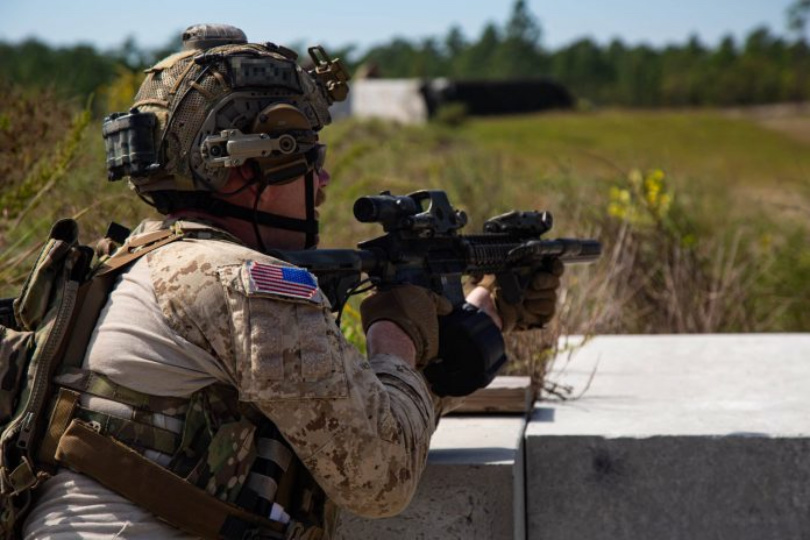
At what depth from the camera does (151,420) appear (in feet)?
7.78

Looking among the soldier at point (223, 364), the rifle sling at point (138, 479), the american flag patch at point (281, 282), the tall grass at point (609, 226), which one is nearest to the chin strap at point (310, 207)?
the soldier at point (223, 364)

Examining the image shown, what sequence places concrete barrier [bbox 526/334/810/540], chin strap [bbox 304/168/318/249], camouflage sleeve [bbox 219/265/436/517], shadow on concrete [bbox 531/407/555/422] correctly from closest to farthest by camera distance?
camouflage sleeve [bbox 219/265/436/517], chin strap [bbox 304/168/318/249], concrete barrier [bbox 526/334/810/540], shadow on concrete [bbox 531/407/555/422]

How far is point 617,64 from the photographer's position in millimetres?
90250

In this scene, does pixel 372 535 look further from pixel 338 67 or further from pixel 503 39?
pixel 503 39

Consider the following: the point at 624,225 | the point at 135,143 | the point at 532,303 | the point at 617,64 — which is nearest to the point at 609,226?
the point at 624,225

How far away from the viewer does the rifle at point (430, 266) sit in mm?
2814

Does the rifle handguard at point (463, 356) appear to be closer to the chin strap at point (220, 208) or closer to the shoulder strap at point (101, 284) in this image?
the chin strap at point (220, 208)

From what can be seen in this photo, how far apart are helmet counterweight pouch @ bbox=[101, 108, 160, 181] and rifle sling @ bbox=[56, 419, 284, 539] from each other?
23.7 inches

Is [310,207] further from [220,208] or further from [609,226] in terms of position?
[609,226]

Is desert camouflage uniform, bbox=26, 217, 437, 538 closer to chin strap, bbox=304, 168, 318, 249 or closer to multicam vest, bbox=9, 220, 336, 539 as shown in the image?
multicam vest, bbox=9, 220, 336, 539

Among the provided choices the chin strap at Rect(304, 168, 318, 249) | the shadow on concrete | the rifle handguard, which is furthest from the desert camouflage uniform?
the shadow on concrete

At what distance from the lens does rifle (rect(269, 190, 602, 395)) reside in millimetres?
2814

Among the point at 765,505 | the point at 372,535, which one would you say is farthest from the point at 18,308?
the point at 765,505

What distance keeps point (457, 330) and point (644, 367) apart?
6.35 ft
